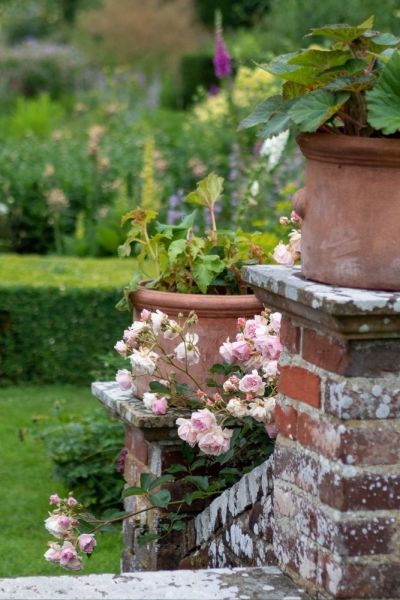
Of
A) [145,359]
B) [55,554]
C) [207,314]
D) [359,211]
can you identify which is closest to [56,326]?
[207,314]

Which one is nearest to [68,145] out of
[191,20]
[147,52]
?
[147,52]

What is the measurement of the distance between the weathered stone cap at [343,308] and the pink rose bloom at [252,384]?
65 centimetres

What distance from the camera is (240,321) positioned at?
3041mm

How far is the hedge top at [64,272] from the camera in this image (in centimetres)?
696

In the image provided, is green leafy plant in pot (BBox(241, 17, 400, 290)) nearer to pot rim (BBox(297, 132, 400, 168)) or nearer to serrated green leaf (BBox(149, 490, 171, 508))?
pot rim (BBox(297, 132, 400, 168))

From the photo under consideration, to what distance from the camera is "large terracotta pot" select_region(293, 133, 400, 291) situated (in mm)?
2111

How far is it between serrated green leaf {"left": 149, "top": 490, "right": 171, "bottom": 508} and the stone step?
639 mm

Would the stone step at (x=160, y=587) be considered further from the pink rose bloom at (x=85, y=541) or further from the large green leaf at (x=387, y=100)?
the large green leaf at (x=387, y=100)

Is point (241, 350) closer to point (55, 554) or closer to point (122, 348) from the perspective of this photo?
point (122, 348)

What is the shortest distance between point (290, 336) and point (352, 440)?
30 centimetres

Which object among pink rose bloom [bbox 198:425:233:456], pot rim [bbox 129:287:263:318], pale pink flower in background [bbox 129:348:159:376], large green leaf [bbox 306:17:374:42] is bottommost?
pink rose bloom [bbox 198:425:233:456]

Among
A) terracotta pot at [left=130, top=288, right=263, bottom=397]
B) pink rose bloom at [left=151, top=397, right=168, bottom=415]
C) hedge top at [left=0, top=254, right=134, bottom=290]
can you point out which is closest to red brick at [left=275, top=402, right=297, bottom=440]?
pink rose bloom at [left=151, top=397, right=168, bottom=415]

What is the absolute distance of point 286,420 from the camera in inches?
91.3

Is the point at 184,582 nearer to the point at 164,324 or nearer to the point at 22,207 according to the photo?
the point at 164,324
